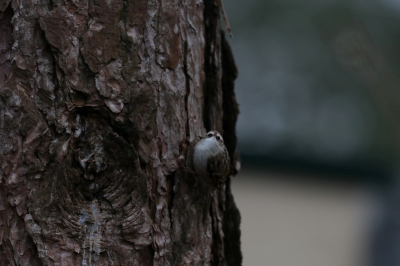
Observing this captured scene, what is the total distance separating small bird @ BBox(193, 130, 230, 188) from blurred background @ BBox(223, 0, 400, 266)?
4.30 metres

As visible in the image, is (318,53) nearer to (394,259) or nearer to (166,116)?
(394,259)

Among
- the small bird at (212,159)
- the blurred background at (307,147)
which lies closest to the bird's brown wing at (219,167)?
the small bird at (212,159)

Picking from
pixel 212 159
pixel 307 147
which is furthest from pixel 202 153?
pixel 307 147

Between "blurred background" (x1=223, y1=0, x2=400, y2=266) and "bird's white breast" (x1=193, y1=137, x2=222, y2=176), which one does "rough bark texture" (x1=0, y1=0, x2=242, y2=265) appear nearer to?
"bird's white breast" (x1=193, y1=137, x2=222, y2=176)

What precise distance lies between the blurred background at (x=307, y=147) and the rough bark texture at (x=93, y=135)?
4547mm

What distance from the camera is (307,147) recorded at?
21.9ft

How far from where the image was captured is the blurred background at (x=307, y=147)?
6.43m

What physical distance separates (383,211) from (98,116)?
5.26m

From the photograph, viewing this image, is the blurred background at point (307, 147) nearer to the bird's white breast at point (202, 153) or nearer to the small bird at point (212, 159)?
the small bird at point (212, 159)

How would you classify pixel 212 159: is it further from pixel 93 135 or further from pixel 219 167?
pixel 93 135

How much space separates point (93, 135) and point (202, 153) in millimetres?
389

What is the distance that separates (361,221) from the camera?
6641 millimetres

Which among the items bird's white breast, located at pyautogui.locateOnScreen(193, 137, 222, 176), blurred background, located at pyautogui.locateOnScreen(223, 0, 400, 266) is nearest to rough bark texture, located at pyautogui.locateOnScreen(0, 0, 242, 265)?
bird's white breast, located at pyautogui.locateOnScreen(193, 137, 222, 176)

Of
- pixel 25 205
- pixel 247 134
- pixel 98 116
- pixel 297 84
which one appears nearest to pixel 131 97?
pixel 98 116
